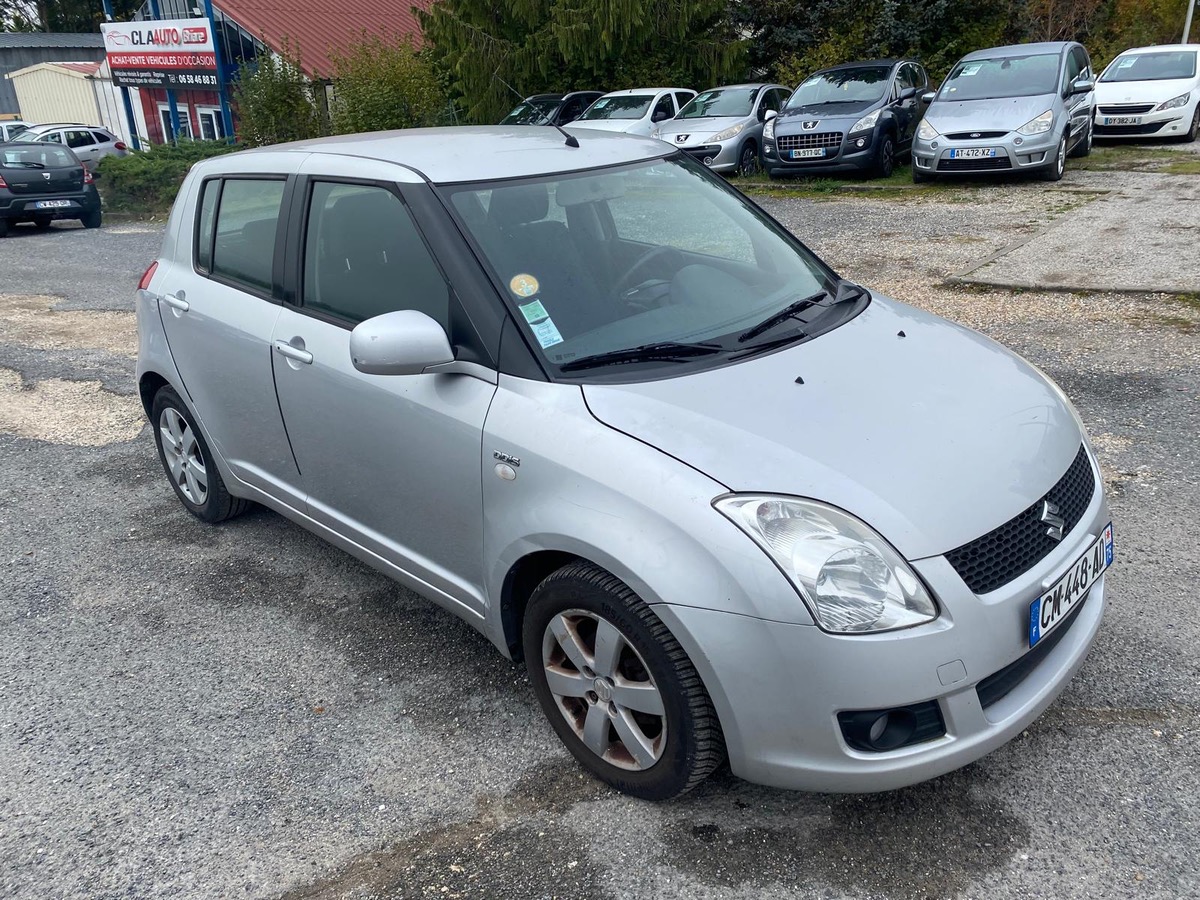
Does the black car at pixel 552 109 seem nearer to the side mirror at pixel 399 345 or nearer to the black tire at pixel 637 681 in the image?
the side mirror at pixel 399 345

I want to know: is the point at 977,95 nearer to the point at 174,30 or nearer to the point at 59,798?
the point at 59,798

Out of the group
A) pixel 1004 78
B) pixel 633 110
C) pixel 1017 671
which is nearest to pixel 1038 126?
pixel 1004 78

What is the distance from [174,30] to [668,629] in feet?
Answer: 94.6

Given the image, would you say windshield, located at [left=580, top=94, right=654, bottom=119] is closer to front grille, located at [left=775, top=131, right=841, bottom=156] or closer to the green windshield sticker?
front grille, located at [left=775, top=131, right=841, bottom=156]

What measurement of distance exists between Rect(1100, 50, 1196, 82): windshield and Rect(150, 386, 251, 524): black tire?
17.0m

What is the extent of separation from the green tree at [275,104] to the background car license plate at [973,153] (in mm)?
13898

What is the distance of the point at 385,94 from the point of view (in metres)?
20.7

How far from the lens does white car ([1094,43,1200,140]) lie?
51.2 ft

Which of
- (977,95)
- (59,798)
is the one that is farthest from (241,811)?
(977,95)

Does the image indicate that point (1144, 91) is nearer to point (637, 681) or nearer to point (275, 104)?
point (275, 104)

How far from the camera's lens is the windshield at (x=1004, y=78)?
12.7 meters

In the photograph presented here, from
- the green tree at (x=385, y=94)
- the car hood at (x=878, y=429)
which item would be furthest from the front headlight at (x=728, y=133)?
the car hood at (x=878, y=429)

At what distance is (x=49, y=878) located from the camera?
104 inches

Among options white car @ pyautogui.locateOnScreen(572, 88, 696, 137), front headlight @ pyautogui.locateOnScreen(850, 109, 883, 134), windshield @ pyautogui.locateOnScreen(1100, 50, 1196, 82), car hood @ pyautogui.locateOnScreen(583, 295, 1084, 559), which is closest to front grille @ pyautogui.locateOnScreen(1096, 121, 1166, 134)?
windshield @ pyautogui.locateOnScreen(1100, 50, 1196, 82)
